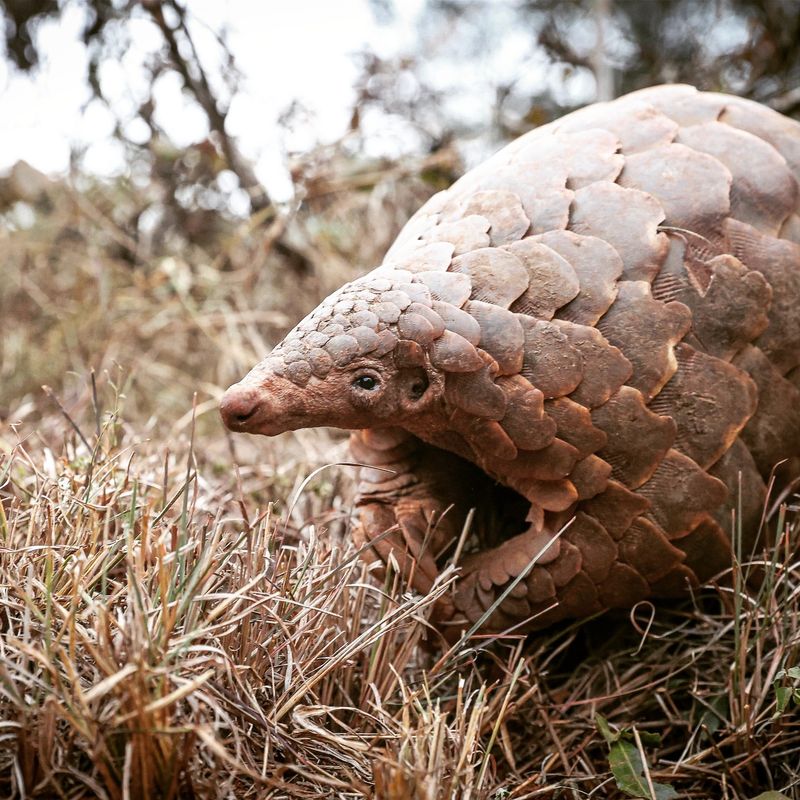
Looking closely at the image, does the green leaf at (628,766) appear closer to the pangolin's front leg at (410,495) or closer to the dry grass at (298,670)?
the dry grass at (298,670)

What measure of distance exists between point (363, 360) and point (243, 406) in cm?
17

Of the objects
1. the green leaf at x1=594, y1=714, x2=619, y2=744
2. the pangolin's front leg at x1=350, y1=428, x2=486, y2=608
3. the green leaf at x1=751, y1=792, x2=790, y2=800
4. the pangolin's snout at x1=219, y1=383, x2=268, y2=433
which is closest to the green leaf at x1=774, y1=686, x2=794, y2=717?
the green leaf at x1=751, y1=792, x2=790, y2=800

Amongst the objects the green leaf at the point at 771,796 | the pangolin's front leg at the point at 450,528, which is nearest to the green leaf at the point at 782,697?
the green leaf at the point at 771,796

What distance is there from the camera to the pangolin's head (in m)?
1.14

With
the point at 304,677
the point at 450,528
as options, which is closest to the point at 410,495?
the point at 450,528

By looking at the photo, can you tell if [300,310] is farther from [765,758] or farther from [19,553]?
[765,758]

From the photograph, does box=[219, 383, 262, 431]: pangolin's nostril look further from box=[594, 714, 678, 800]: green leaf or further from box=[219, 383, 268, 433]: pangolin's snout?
box=[594, 714, 678, 800]: green leaf

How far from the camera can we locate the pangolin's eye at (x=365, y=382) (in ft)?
3.82

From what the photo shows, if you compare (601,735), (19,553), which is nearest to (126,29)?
(19,553)

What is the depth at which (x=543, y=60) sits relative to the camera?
126 inches

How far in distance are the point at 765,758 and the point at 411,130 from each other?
245cm

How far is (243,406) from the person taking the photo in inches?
44.2

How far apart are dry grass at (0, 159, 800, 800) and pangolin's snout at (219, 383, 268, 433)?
5 cm

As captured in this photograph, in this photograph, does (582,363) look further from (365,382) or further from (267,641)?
(267,641)
